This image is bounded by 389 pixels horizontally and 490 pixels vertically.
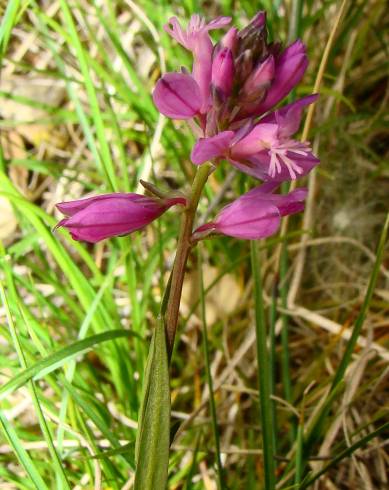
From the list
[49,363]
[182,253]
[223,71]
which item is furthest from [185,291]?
[223,71]

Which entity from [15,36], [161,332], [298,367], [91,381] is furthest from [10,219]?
[161,332]

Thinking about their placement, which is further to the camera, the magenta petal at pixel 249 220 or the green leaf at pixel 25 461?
the green leaf at pixel 25 461

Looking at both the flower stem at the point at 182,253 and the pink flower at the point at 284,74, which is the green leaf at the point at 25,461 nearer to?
the flower stem at the point at 182,253

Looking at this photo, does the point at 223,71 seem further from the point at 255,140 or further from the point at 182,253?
the point at 182,253

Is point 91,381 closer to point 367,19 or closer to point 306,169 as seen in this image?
point 306,169

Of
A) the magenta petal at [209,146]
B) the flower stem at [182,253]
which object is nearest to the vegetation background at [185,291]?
the flower stem at [182,253]

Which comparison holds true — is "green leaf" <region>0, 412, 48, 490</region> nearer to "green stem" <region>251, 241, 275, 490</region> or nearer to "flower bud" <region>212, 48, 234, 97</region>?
"green stem" <region>251, 241, 275, 490</region>

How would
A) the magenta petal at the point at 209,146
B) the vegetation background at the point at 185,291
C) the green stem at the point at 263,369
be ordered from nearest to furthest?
the magenta petal at the point at 209,146 < the green stem at the point at 263,369 < the vegetation background at the point at 185,291
